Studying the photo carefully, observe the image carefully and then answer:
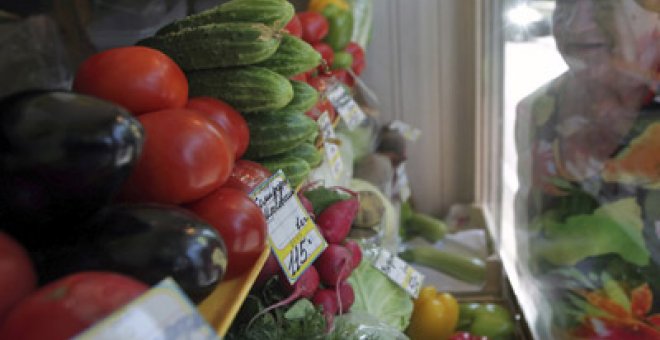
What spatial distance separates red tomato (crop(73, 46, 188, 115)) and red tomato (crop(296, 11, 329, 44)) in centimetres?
108

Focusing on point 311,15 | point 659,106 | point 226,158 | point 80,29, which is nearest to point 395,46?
Answer: point 311,15

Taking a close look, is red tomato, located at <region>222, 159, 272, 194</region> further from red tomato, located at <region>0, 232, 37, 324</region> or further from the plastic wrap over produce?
the plastic wrap over produce

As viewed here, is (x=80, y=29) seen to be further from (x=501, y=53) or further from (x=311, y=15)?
(x=501, y=53)

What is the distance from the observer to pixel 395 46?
2568 millimetres

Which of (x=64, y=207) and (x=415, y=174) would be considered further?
(x=415, y=174)

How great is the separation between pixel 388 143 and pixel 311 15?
0.66 m

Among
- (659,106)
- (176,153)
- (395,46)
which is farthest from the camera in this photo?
(395,46)

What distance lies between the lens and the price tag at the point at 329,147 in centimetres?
150

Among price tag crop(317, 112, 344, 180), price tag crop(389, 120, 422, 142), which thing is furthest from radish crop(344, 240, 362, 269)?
price tag crop(389, 120, 422, 142)

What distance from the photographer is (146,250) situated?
1.75 feet

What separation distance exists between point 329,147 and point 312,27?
441 millimetres

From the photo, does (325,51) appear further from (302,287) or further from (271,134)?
(302,287)

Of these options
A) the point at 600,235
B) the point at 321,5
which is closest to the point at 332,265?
the point at 600,235

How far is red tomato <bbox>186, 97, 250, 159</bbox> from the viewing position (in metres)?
0.91
